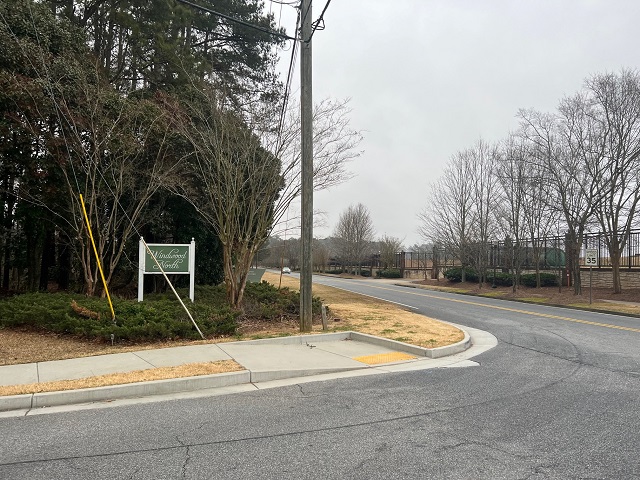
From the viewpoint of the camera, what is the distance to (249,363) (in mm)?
7777

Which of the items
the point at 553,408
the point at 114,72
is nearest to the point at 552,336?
the point at 553,408

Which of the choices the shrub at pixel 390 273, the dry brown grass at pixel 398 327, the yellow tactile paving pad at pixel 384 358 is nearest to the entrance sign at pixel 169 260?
the dry brown grass at pixel 398 327

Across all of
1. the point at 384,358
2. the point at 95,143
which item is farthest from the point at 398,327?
the point at 95,143

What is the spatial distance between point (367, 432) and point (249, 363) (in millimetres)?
3422

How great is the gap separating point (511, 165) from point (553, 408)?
2506 cm

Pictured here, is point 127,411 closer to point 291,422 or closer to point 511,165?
point 291,422

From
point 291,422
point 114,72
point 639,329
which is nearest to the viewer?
point 291,422

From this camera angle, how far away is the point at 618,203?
2367 centimetres

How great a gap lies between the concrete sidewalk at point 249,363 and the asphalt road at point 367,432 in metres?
0.53

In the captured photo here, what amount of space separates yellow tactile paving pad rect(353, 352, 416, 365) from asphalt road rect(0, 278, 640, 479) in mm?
1049

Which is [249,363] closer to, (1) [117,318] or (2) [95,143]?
(1) [117,318]

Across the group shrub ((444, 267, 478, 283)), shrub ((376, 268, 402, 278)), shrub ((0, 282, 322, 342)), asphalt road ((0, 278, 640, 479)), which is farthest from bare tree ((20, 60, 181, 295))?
shrub ((376, 268, 402, 278))

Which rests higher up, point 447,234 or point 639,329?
point 447,234

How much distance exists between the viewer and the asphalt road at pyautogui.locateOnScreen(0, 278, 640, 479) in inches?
154
